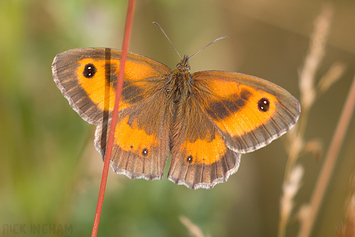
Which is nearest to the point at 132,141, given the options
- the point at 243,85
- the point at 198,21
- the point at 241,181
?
the point at 243,85

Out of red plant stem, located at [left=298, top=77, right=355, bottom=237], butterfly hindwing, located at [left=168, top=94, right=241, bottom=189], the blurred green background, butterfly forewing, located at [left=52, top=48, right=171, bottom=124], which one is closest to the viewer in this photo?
red plant stem, located at [left=298, top=77, right=355, bottom=237]

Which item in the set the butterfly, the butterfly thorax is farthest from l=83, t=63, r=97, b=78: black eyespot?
the butterfly thorax

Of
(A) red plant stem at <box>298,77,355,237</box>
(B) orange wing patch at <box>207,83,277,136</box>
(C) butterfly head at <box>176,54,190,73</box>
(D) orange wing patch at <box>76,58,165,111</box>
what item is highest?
(C) butterfly head at <box>176,54,190,73</box>

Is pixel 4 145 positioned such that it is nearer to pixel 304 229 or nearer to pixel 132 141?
pixel 132 141

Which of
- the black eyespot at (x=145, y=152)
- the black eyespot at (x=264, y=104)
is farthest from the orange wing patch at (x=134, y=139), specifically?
the black eyespot at (x=264, y=104)

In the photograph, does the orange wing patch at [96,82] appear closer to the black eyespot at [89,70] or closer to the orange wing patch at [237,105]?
the black eyespot at [89,70]

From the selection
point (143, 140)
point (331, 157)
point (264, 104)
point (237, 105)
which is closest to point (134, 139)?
point (143, 140)

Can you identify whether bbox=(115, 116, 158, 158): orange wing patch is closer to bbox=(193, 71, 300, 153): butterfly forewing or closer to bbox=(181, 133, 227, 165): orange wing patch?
bbox=(181, 133, 227, 165): orange wing patch
